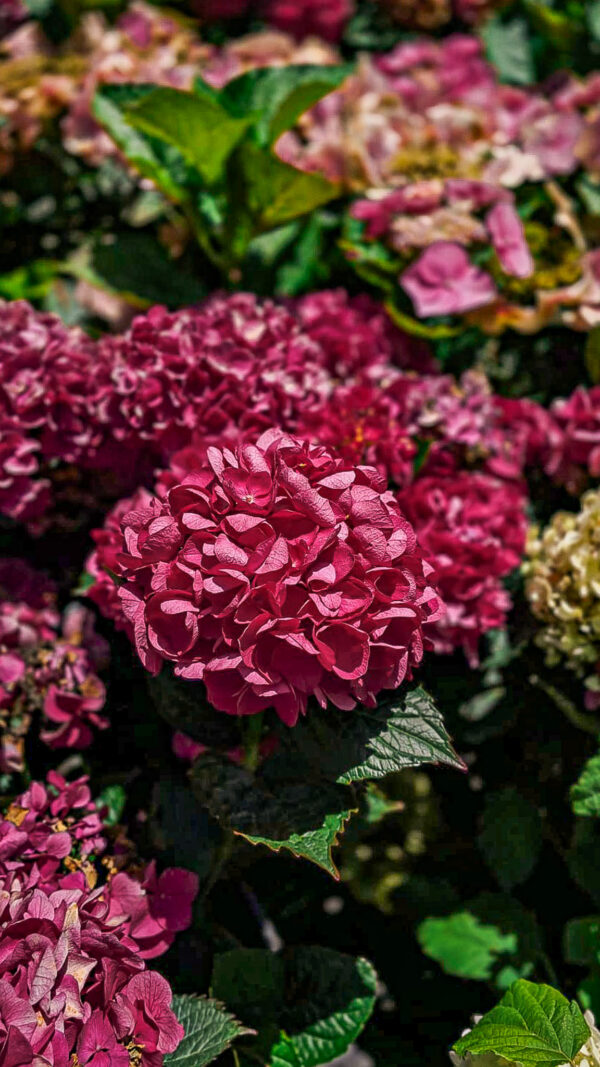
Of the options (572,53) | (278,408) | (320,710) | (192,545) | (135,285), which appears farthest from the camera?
(572,53)

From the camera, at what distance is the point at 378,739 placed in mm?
731

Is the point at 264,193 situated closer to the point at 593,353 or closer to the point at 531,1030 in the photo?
the point at 593,353

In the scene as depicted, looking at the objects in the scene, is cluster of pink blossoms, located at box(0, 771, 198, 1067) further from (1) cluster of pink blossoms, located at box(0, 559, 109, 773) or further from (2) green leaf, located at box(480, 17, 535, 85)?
(2) green leaf, located at box(480, 17, 535, 85)

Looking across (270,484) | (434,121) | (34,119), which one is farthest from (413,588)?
(34,119)

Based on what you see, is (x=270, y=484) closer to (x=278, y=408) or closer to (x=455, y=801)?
(x=278, y=408)

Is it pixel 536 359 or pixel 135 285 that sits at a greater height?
pixel 135 285

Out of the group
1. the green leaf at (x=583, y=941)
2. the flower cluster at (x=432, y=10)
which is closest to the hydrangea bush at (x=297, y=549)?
the green leaf at (x=583, y=941)

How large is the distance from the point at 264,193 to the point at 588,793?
81 cm

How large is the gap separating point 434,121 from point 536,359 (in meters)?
0.37

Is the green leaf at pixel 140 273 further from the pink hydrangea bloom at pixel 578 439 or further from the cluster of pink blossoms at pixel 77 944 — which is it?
the cluster of pink blossoms at pixel 77 944

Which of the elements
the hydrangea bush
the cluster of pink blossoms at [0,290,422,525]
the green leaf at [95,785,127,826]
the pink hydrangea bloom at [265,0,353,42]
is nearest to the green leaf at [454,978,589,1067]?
the hydrangea bush

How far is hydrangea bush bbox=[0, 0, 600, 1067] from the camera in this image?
2.22ft

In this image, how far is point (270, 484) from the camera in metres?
0.69

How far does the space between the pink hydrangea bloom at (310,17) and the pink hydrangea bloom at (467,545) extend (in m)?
1.10
